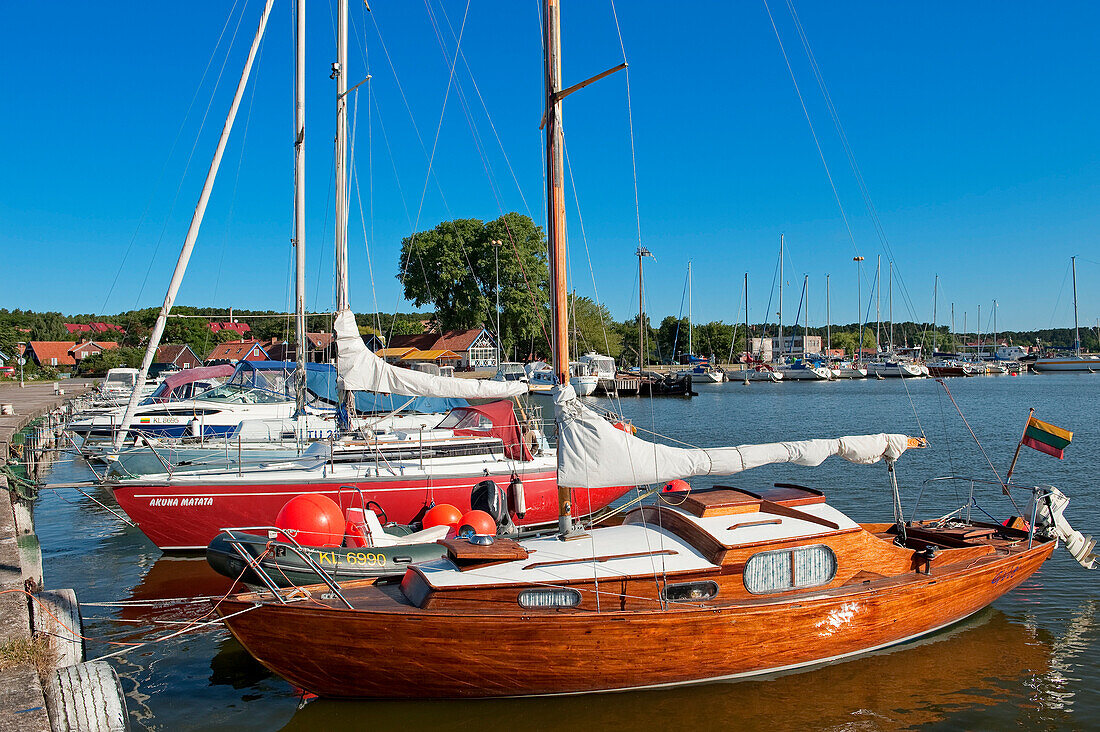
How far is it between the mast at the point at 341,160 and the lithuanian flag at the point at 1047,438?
1225 centimetres

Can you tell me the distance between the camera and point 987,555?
9461mm

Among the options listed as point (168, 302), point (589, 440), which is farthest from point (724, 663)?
point (168, 302)

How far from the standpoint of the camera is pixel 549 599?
7277mm

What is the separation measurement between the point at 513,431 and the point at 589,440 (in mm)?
7112

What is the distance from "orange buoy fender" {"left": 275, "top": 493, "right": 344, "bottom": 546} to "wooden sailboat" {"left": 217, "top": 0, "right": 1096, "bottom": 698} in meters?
1.73

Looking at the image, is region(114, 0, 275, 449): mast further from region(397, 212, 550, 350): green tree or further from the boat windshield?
region(397, 212, 550, 350): green tree

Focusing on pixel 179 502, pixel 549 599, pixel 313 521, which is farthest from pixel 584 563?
pixel 179 502

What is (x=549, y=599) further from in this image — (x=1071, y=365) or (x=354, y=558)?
(x=1071, y=365)

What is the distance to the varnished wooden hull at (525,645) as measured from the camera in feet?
22.9

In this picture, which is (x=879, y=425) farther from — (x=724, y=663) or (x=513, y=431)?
(x=724, y=663)

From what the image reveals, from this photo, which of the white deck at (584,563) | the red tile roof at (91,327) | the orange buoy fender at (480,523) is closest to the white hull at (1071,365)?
the orange buoy fender at (480,523)

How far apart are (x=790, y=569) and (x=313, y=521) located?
21.2 ft

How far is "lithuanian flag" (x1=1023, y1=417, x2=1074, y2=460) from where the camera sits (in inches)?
377

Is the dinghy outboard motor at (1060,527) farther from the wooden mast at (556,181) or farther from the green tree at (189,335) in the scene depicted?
the green tree at (189,335)
